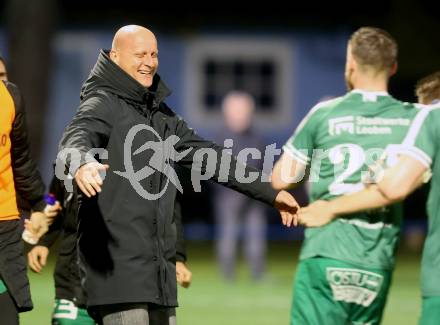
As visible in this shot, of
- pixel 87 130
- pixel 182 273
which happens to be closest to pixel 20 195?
pixel 182 273

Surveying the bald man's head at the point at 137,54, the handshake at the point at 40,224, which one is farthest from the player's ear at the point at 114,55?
the handshake at the point at 40,224

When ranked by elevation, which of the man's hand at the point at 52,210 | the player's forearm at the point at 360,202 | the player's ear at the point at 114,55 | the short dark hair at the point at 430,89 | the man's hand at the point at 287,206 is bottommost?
the man's hand at the point at 52,210

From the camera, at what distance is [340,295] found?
6652mm

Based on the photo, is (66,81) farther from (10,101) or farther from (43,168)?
(10,101)

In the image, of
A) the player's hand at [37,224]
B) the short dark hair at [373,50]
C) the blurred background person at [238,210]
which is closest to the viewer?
the short dark hair at [373,50]

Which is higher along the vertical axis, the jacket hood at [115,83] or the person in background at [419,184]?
the jacket hood at [115,83]

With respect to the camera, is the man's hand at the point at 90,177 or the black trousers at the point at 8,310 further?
the black trousers at the point at 8,310

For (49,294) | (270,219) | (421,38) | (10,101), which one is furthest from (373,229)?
(421,38)

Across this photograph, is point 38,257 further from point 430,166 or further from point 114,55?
point 430,166

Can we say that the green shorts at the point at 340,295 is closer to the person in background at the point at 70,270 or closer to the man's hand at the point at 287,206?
the man's hand at the point at 287,206

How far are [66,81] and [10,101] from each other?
22535 mm

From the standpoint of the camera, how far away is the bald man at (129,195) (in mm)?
6496

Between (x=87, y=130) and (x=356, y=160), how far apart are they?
1460 millimetres

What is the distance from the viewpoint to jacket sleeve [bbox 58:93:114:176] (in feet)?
20.2
